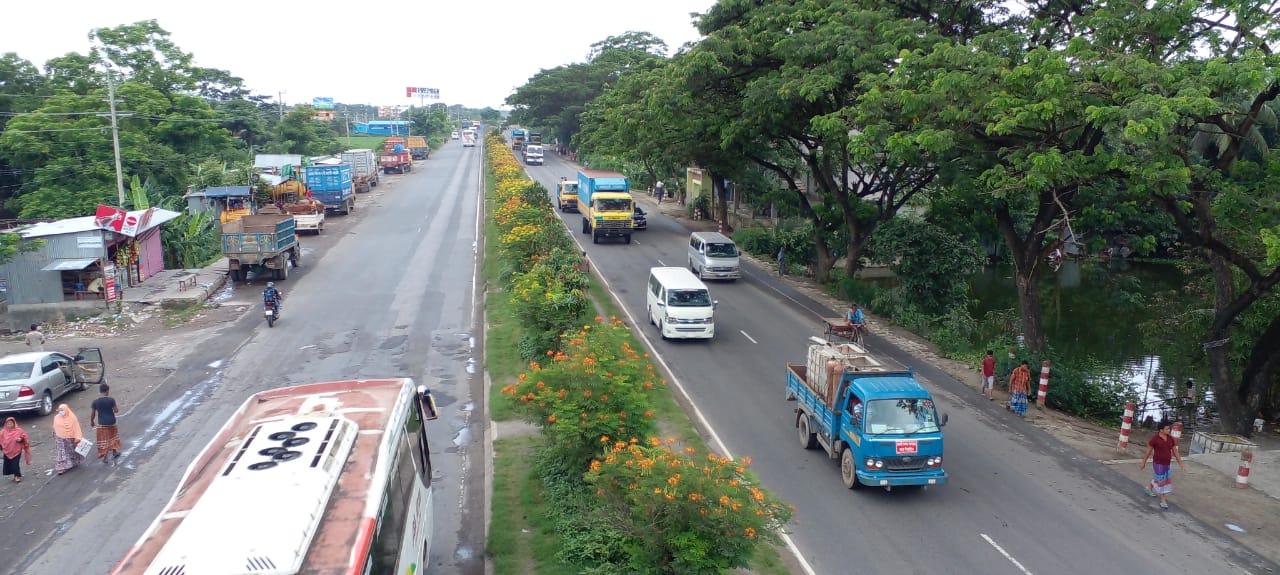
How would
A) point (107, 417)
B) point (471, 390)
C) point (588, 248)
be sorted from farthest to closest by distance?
point (588, 248) → point (471, 390) → point (107, 417)

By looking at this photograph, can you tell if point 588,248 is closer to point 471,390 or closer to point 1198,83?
point 471,390

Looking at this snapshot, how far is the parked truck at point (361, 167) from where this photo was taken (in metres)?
65.9

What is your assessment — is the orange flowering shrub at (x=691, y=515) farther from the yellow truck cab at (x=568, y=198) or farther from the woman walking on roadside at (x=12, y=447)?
the yellow truck cab at (x=568, y=198)

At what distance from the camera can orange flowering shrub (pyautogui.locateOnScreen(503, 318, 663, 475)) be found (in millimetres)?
12492

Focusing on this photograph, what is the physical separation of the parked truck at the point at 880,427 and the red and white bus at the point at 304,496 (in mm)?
7605

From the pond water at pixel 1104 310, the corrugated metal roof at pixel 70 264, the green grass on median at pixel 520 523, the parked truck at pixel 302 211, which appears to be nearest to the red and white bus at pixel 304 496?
the green grass on median at pixel 520 523

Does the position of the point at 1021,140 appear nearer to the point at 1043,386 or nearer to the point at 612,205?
the point at 1043,386

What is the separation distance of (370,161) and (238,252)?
4044cm

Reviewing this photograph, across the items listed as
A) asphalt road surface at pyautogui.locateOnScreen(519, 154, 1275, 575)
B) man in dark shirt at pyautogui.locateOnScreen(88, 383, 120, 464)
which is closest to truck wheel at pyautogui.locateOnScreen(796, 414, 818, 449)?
asphalt road surface at pyautogui.locateOnScreen(519, 154, 1275, 575)

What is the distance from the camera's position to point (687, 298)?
979 inches

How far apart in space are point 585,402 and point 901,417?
578 centimetres

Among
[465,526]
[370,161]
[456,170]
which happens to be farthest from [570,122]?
[465,526]

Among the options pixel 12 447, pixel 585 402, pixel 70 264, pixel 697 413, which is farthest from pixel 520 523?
pixel 70 264

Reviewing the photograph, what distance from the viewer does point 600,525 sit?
11.0m
